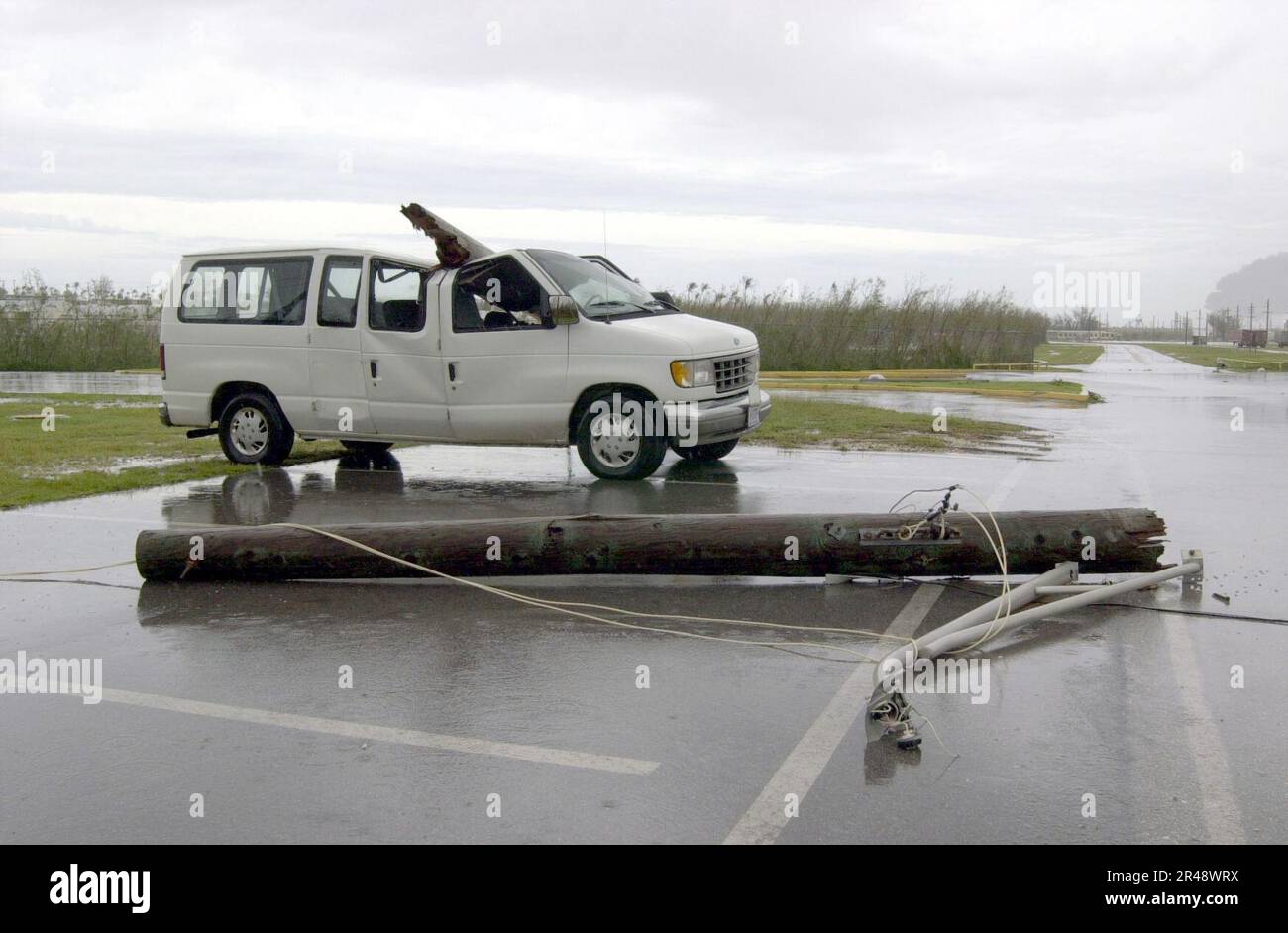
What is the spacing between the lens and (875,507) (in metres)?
9.60

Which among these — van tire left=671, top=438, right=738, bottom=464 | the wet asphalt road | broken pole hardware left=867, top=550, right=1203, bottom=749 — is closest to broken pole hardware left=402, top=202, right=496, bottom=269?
van tire left=671, top=438, right=738, bottom=464

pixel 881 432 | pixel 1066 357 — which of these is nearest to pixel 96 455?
pixel 881 432

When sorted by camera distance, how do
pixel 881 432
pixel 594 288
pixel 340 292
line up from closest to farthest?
pixel 594 288 < pixel 340 292 < pixel 881 432

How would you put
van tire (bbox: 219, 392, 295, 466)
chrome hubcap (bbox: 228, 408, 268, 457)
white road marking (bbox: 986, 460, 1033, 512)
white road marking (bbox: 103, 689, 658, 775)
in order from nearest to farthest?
white road marking (bbox: 103, 689, 658, 775) → white road marking (bbox: 986, 460, 1033, 512) → van tire (bbox: 219, 392, 295, 466) → chrome hubcap (bbox: 228, 408, 268, 457)

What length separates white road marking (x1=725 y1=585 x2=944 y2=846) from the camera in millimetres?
3930

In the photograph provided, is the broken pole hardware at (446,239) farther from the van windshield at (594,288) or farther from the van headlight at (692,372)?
the van headlight at (692,372)

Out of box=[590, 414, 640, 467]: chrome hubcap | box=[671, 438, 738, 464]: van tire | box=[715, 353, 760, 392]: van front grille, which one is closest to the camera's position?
box=[590, 414, 640, 467]: chrome hubcap

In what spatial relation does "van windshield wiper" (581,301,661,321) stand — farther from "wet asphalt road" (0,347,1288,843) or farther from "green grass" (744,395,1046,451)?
"wet asphalt road" (0,347,1288,843)

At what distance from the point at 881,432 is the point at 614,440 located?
544 centimetres

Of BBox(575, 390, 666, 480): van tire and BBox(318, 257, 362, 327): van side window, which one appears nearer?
BBox(575, 390, 666, 480): van tire

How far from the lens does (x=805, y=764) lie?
14.7ft

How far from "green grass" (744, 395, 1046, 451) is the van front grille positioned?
2.63 metres

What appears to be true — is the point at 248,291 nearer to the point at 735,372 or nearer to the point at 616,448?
the point at 616,448
